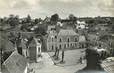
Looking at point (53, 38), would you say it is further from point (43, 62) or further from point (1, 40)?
point (1, 40)

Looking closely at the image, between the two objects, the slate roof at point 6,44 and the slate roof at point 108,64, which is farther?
the slate roof at point 108,64

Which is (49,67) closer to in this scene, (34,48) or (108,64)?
(34,48)

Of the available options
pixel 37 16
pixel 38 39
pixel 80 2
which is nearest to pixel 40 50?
pixel 38 39

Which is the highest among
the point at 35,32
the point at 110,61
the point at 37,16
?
the point at 37,16

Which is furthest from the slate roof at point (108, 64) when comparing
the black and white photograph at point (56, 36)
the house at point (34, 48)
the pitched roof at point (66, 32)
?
the house at point (34, 48)

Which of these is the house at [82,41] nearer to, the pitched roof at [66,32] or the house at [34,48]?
the pitched roof at [66,32]

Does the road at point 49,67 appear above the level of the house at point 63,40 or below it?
below

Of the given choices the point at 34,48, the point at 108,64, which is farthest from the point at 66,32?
the point at 108,64
